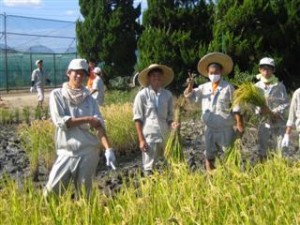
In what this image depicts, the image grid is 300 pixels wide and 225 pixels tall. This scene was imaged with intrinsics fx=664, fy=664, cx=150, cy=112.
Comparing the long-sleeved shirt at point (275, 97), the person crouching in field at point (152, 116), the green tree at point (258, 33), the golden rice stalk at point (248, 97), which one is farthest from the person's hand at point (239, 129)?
the green tree at point (258, 33)

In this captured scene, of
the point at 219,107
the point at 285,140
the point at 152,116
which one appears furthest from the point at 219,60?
the point at 285,140

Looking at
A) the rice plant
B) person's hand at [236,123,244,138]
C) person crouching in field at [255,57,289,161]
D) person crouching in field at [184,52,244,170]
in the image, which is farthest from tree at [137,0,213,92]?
person's hand at [236,123,244,138]

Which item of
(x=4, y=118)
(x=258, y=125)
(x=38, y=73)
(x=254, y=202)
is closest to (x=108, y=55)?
(x=38, y=73)

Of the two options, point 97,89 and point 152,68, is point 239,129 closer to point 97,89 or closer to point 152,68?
point 152,68

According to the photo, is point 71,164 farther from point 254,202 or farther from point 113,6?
point 113,6

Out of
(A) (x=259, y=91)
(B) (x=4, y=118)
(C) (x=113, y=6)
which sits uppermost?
(C) (x=113, y=6)

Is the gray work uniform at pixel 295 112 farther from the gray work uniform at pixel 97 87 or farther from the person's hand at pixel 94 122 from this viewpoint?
the gray work uniform at pixel 97 87

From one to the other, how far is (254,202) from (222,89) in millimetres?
2714

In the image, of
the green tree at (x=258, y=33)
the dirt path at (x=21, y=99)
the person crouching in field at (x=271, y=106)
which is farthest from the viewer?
the dirt path at (x=21, y=99)

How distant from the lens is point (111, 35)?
67.5ft

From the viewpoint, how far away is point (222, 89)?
6.22 m

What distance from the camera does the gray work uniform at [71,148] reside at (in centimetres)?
487

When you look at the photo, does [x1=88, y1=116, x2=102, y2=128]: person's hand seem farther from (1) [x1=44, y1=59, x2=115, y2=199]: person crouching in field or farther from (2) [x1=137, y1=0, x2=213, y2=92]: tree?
(2) [x1=137, y1=0, x2=213, y2=92]: tree

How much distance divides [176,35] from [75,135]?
11010mm
